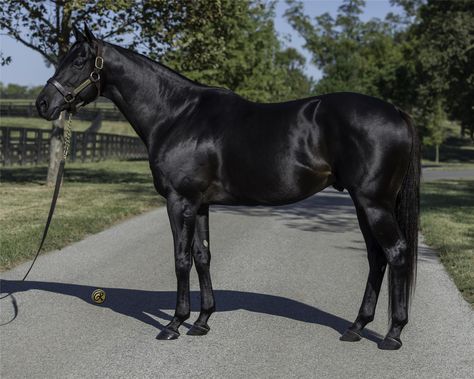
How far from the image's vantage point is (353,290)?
769 cm

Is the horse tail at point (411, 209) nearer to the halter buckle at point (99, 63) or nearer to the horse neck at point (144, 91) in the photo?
the horse neck at point (144, 91)

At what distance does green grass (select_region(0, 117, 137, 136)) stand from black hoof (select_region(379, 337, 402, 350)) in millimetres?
52694

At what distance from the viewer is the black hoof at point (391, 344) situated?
5.51 meters

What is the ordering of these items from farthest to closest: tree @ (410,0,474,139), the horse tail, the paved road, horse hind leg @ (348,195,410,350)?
tree @ (410,0,474,139)
the horse tail
horse hind leg @ (348,195,410,350)
the paved road

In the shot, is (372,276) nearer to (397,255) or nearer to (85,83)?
(397,255)

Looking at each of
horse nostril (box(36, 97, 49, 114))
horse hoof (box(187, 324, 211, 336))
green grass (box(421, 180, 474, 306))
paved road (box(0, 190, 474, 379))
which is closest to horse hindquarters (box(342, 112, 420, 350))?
paved road (box(0, 190, 474, 379))

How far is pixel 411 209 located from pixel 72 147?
103ft

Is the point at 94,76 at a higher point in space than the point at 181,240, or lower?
higher

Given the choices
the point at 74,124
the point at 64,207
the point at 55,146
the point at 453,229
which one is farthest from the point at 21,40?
the point at 74,124

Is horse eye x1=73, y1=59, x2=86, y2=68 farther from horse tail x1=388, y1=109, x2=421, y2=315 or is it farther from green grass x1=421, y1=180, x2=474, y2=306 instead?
green grass x1=421, y1=180, x2=474, y2=306

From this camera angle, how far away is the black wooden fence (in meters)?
30.3

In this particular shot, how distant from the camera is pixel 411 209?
5805 mm

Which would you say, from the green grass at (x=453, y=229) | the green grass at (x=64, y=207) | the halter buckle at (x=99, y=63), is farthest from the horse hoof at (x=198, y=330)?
the green grass at (x=64, y=207)

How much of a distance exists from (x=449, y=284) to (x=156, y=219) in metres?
7.06
